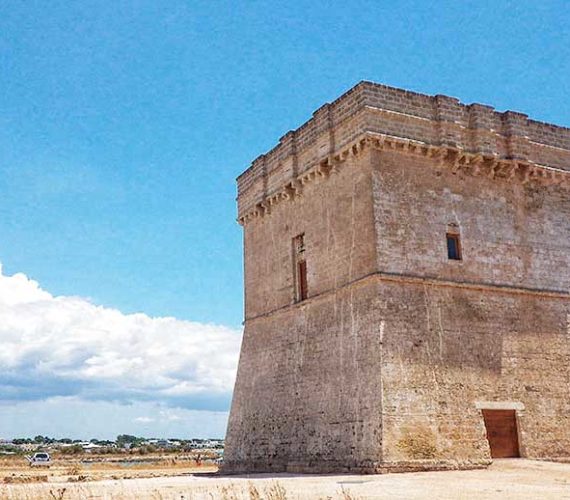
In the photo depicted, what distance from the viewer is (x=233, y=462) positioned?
1997 cm

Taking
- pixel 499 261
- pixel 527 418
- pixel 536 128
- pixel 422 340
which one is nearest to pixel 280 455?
pixel 422 340

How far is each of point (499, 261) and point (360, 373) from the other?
189 inches

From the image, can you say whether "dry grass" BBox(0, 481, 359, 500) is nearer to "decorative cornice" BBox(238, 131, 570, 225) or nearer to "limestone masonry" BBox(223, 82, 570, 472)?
"limestone masonry" BBox(223, 82, 570, 472)

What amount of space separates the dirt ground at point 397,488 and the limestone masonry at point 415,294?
3.68 feet

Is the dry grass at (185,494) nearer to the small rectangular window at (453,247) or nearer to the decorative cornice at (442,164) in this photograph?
the small rectangular window at (453,247)

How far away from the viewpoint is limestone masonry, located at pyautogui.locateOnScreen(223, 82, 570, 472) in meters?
15.6

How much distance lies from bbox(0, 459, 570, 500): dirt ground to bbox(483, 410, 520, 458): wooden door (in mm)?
904

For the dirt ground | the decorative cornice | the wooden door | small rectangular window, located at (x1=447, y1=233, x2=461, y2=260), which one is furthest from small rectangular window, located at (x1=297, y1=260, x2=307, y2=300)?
the dirt ground

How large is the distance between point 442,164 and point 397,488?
29.2ft

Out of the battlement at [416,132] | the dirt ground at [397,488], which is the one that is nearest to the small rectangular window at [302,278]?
the battlement at [416,132]

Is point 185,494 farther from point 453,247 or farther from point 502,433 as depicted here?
point 453,247

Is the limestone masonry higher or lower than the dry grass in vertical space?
higher

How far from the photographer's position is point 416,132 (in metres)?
17.3

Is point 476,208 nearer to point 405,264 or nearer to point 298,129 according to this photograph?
point 405,264
